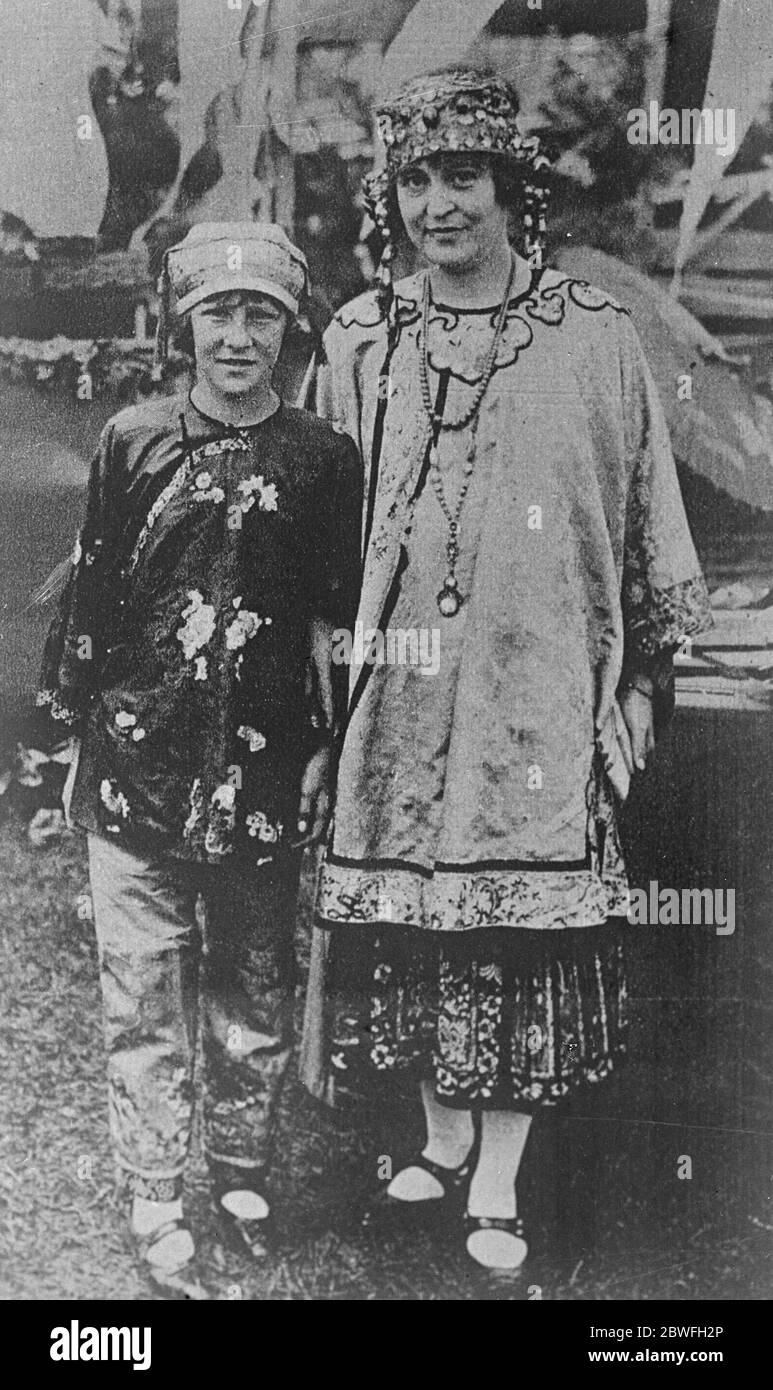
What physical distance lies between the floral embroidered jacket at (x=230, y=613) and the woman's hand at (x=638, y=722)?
2.21ft

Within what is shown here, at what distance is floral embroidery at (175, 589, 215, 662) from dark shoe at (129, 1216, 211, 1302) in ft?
4.28

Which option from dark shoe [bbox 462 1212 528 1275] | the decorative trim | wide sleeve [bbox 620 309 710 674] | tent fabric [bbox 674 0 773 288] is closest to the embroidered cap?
tent fabric [bbox 674 0 773 288]

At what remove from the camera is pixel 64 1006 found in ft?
9.11

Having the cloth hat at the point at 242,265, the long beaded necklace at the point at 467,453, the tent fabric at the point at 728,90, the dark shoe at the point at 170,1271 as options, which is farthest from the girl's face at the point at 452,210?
the dark shoe at the point at 170,1271

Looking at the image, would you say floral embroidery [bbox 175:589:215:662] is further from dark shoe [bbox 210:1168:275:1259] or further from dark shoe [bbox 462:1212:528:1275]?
dark shoe [bbox 462:1212:528:1275]

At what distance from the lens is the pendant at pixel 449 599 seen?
2635 millimetres

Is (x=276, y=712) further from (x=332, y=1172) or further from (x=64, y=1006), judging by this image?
(x=332, y=1172)

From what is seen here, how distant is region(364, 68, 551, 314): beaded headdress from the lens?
262 cm

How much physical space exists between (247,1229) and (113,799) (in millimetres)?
1022

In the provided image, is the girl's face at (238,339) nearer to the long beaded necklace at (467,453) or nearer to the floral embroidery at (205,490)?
the floral embroidery at (205,490)

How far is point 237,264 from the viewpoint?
268 cm

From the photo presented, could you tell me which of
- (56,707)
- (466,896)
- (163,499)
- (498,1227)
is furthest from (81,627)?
(498,1227)

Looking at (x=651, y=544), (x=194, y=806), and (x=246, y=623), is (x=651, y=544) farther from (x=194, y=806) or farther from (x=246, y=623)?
(x=194, y=806)

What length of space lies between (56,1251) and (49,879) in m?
0.86
